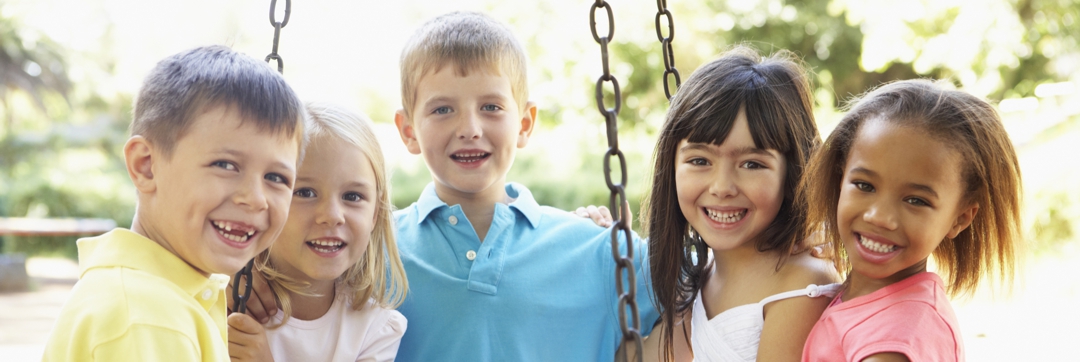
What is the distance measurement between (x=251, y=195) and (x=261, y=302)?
584 millimetres

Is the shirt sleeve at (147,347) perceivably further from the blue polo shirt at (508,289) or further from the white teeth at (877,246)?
the white teeth at (877,246)

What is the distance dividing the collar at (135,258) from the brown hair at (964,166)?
124 centimetres

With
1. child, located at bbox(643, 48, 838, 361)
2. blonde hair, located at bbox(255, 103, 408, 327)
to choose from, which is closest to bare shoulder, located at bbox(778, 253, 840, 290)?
child, located at bbox(643, 48, 838, 361)

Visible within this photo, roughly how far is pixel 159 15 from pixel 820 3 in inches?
403

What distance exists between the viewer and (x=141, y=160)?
146cm

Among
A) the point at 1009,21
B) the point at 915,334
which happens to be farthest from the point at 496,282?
the point at 1009,21

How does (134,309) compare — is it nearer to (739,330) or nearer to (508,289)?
(508,289)

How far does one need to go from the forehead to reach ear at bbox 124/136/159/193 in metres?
1.32

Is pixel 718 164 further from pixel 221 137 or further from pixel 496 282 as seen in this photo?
pixel 221 137

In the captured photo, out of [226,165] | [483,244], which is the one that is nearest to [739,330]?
[483,244]

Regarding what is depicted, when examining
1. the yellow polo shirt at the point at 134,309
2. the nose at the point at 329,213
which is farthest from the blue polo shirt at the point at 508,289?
the yellow polo shirt at the point at 134,309

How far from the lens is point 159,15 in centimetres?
1356

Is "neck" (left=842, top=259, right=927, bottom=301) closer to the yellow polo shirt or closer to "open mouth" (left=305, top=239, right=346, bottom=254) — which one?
"open mouth" (left=305, top=239, right=346, bottom=254)

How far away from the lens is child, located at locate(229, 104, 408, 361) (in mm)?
1919
